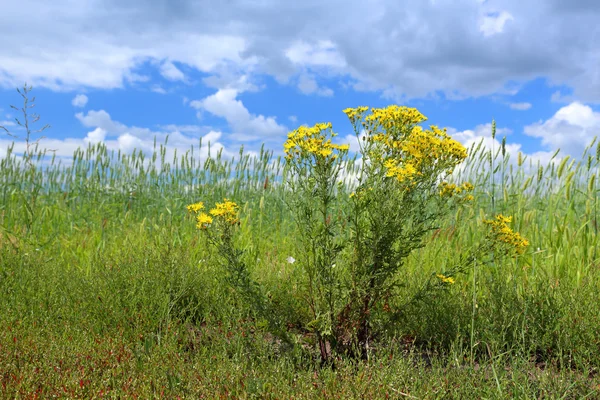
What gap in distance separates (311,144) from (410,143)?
57cm

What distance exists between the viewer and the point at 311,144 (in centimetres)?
281

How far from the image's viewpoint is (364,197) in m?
2.93

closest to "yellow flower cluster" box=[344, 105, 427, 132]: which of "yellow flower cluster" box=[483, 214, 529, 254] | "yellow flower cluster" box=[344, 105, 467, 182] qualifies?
"yellow flower cluster" box=[344, 105, 467, 182]

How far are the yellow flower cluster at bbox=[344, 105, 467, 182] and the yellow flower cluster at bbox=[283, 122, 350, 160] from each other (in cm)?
27

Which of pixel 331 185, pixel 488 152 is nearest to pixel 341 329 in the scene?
pixel 331 185

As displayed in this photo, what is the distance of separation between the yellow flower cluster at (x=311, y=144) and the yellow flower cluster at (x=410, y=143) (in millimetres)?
269

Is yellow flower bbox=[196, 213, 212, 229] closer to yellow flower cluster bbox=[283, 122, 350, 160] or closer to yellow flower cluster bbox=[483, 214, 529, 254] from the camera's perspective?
yellow flower cluster bbox=[283, 122, 350, 160]

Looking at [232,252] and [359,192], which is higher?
[359,192]

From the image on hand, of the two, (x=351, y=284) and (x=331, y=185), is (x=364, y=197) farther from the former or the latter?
(x=351, y=284)

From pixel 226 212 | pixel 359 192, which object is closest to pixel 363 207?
pixel 359 192

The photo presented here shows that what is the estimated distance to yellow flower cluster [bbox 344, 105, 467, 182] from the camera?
2.92 metres

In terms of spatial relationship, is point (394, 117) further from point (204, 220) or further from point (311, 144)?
point (204, 220)

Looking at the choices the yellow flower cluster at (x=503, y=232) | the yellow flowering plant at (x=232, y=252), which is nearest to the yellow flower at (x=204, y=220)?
the yellow flowering plant at (x=232, y=252)

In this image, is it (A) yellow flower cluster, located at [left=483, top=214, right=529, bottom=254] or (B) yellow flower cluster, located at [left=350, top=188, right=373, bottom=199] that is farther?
(A) yellow flower cluster, located at [left=483, top=214, right=529, bottom=254]
